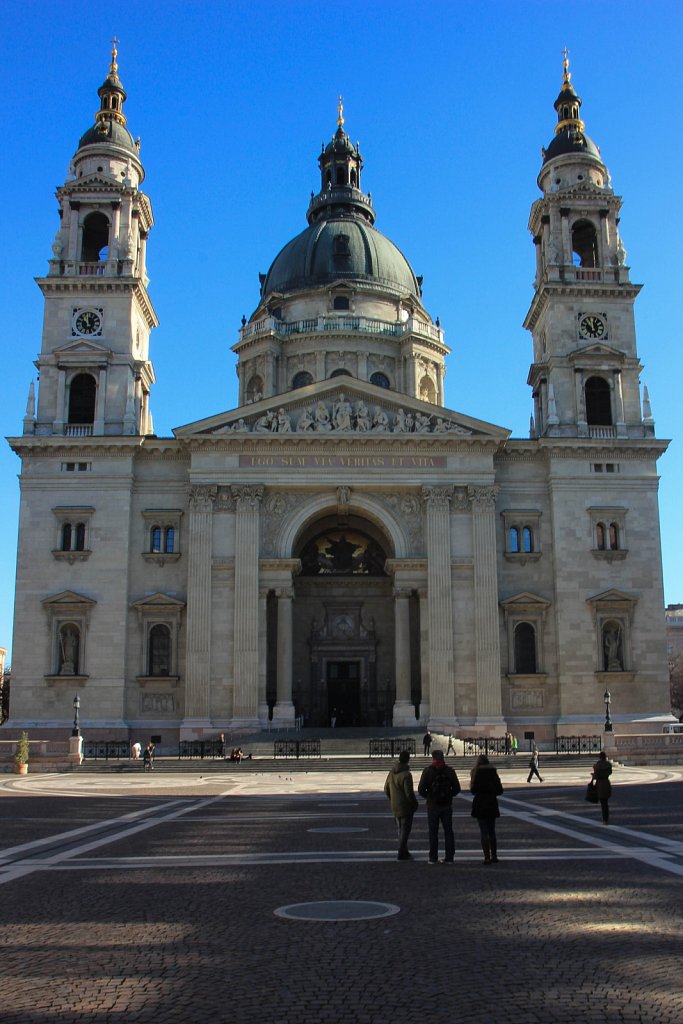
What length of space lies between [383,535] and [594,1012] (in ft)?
161

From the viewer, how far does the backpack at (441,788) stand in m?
15.2

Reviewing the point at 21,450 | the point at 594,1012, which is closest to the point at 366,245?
the point at 21,450

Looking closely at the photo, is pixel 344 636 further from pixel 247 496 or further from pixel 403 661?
pixel 247 496

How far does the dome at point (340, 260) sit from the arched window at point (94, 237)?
1537 cm

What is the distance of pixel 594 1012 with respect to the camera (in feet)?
24.8

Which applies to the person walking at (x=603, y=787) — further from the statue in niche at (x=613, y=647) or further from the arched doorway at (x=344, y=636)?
the arched doorway at (x=344, y=636)

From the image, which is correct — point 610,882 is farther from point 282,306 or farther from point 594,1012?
point 282,306

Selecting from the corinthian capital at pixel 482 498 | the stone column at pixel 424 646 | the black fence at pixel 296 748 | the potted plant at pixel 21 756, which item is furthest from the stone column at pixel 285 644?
the potted plant at pixel 21 756

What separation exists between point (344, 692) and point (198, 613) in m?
10.8

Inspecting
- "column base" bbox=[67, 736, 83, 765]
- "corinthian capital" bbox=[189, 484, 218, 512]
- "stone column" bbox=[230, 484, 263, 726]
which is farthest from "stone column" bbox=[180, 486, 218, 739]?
"column base" bbox=[67, 736, 83, 765]

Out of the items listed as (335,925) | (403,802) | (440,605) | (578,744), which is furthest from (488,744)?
(335,925)

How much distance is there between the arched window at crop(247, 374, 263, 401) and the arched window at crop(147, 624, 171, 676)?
20.6 m

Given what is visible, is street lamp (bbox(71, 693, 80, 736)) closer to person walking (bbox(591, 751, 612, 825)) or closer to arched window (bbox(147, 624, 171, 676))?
arched window (bbox(147, 624, 171, 676))

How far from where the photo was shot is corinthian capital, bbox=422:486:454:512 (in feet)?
170
